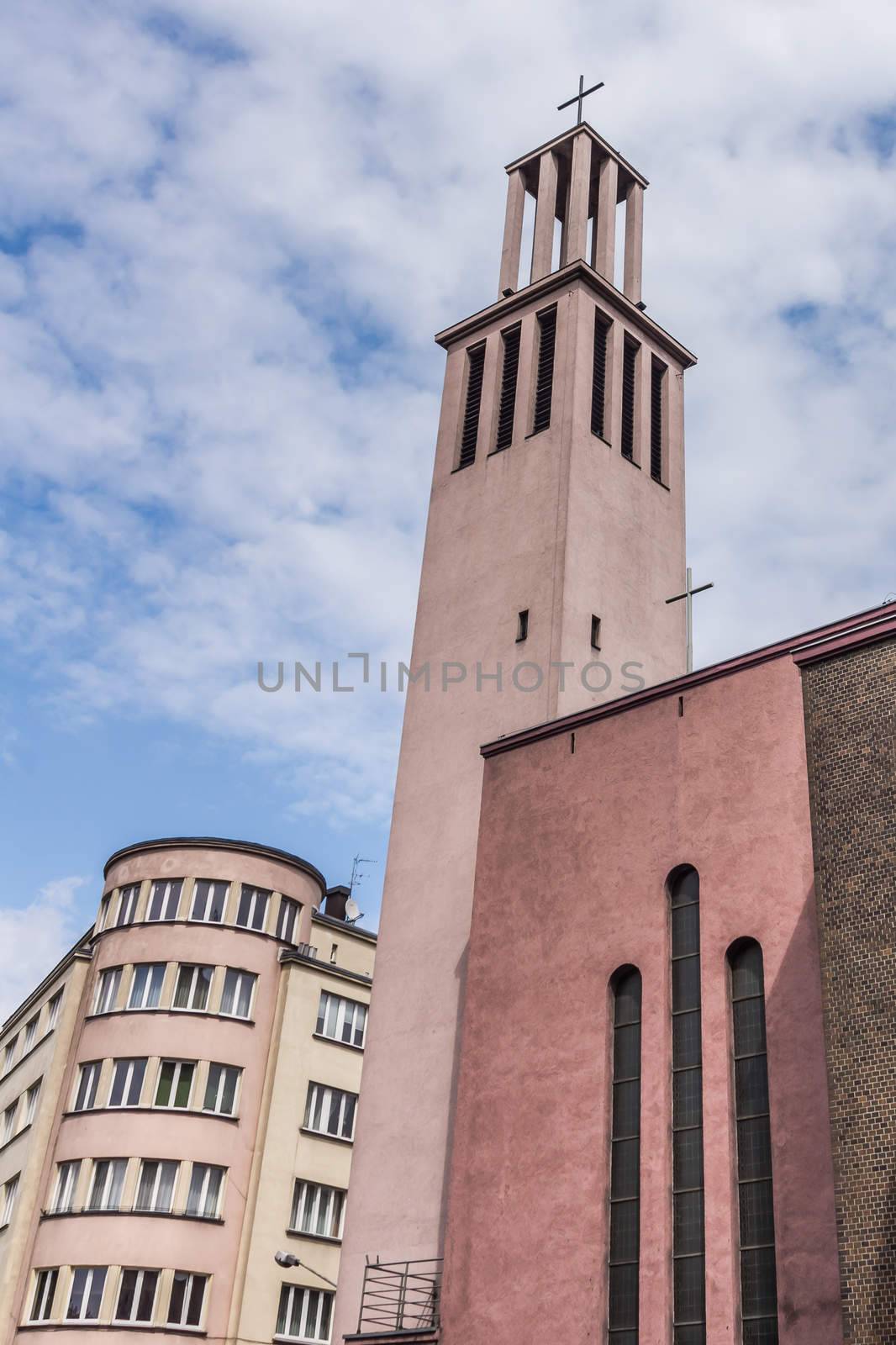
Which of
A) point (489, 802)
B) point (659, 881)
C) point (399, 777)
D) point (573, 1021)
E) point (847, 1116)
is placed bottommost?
point (847, 1116)

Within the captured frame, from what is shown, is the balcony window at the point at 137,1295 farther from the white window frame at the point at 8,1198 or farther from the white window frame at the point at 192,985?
the white window frame at the point at 192,985

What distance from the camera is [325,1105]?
41.7m

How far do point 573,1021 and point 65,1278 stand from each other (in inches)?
819

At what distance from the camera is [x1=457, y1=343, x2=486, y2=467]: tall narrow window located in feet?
117

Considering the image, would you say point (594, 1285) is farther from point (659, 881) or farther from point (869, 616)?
point (869, 616)

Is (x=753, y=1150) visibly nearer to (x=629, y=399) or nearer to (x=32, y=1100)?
(x=629, y=399)

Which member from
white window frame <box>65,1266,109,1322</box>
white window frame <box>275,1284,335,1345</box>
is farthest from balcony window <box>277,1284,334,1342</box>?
white window frame <box>65,1266,109,1322</box>

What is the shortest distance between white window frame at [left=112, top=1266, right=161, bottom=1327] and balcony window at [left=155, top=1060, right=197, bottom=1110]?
13.7 ft

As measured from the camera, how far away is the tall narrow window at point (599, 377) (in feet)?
113

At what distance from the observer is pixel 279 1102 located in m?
40.1

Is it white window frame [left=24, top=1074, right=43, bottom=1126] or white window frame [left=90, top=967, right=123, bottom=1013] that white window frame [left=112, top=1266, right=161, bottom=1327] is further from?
white window frame [left=24, top=1074, right=43, bottom=1126]

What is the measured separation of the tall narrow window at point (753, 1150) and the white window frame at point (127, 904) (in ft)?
81.1

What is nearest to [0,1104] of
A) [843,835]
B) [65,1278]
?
[65,1278]

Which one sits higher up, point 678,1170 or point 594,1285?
point 678,1170
